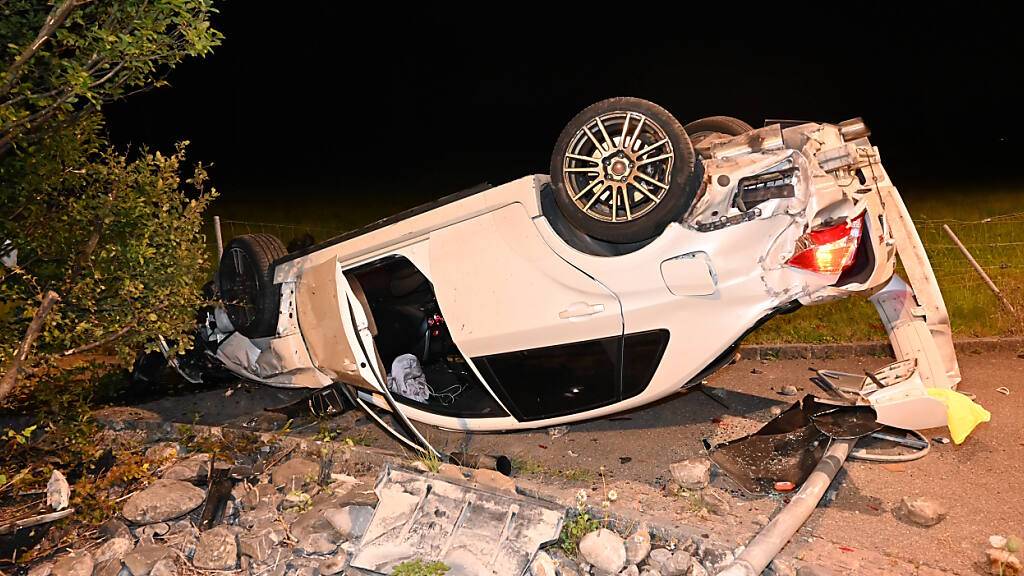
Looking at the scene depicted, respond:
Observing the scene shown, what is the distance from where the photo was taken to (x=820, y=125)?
4574 millimetres

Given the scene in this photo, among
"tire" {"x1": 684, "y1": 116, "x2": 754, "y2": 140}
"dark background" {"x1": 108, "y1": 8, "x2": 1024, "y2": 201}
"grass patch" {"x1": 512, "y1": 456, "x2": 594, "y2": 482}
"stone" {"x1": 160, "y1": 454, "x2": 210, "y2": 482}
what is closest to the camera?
"grass patch" {"x1": 512, "y1": 456, "x2": 594, "y2": 482}

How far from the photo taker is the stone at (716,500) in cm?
452

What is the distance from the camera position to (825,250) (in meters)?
4.30

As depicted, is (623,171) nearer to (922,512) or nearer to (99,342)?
(922,512)

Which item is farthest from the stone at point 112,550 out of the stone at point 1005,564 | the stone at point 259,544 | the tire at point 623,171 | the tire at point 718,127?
the stone at point 1005,564

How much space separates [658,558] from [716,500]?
2.24 ft

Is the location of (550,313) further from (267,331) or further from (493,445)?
(267,331)

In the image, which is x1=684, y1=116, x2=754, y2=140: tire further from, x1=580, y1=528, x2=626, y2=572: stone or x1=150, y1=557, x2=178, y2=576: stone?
x1=150, y1=557, x2=178, y2=576: stone

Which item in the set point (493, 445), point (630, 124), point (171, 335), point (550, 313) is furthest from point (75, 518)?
point (630, 124)

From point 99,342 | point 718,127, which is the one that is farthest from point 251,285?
point 718,127

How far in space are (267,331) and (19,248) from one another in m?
1.64

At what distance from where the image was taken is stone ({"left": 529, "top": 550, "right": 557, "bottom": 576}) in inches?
158

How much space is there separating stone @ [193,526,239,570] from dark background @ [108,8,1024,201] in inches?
473

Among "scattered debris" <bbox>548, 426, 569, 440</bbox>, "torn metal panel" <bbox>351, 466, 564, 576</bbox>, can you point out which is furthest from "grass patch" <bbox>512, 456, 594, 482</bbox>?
"torn metal panel" <bbox>351, 466, 564, 576</bbox>
